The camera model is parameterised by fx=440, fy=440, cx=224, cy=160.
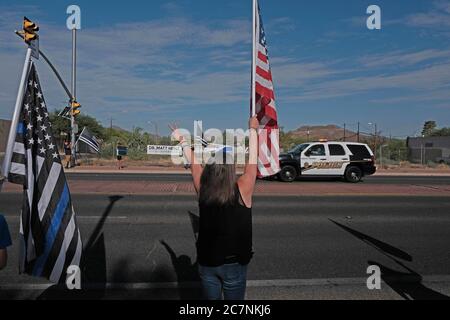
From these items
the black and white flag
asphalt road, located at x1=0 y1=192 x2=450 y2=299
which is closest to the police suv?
asphalt road, located at x1=0 y1=192 x2=450 y2=299

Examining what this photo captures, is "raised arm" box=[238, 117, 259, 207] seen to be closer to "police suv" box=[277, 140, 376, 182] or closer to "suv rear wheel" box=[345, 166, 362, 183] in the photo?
"police suv" box=[277, 140, 376, 182]

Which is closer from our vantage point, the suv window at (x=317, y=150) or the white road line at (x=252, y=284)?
the white road line at (x=252, y=284)

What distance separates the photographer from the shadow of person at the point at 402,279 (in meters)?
5.16

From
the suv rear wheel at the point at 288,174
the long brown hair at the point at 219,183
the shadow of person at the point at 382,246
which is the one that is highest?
the long brown hair at the point at 219,183

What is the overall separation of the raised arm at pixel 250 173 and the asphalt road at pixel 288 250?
2.03 m

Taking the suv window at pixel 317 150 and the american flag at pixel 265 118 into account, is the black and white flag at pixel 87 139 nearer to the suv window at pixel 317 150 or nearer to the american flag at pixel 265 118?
the suv window at pixel 317 150

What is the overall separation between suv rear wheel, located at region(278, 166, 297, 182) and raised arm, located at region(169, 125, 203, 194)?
15.4 m

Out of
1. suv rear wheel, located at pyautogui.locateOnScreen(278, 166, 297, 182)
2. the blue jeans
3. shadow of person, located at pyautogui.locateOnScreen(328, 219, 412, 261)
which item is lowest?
shadow of person, located at pyautogui.locateOnScreen(328, 219, 412, 261)

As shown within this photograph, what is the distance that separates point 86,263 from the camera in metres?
6.26

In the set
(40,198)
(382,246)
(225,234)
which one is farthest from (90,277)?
(382,246)

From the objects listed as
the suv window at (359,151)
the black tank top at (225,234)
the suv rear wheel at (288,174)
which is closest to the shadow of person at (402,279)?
the black tank top at (225,234)

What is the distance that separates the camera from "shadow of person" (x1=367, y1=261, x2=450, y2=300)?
5096 mm
